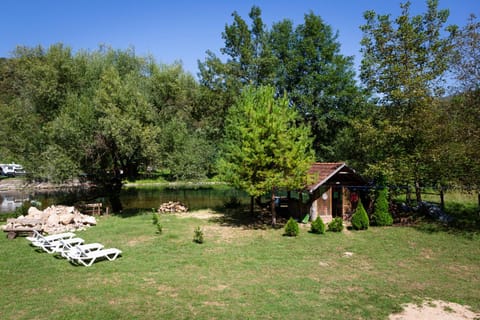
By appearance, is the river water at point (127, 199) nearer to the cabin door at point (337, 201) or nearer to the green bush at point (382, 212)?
the cabin door at point (337, 201)

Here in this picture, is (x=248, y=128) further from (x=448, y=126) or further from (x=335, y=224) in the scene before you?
(x=448, y=126)

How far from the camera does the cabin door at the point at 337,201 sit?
68.6ft

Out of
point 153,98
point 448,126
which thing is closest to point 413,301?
point 448,126

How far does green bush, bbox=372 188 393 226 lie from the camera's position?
62.4ft

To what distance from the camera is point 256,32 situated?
27.8m

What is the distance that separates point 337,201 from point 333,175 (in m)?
2.06

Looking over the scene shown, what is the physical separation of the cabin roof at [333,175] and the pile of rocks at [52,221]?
1240 cm

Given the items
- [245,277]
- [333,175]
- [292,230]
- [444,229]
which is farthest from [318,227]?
[245,277]

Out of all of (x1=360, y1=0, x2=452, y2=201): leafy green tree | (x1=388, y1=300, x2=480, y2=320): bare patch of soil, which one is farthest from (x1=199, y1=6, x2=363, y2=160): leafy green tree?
(x1=388, y1=300, x2=480, y2=320): bare patch of soil

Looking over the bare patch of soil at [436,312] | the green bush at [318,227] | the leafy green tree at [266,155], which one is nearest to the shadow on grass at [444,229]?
the green bush at [318,227]

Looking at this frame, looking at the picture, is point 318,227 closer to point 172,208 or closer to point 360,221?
point 360,221

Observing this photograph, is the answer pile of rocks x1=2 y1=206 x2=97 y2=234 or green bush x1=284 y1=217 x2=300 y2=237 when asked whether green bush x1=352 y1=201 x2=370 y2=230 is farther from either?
pile of rocks x1=2 y1=206 x2=97 y2=234

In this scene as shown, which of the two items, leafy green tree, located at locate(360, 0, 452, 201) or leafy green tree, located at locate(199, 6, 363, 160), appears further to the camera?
leafy green tree, located at locate(199, 6, 363, 160)

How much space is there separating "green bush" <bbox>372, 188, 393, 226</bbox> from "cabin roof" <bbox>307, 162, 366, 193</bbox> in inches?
73.3
